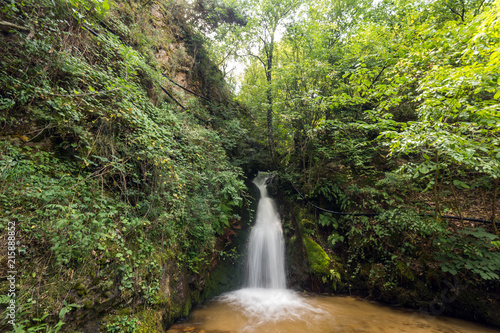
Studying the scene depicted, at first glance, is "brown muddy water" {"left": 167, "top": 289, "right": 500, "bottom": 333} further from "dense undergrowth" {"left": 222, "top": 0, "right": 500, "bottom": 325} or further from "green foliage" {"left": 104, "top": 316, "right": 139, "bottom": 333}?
"green foliage" {"left": 104, "top": 316, "right": 139, "bottom": 333}

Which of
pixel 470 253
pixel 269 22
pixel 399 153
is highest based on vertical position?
pixel 269 22

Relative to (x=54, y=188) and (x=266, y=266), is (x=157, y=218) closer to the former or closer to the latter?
(x=54, y=188)

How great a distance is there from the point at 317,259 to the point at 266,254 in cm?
201

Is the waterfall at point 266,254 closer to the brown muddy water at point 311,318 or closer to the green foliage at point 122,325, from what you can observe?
the brown muddy water at point 311,318

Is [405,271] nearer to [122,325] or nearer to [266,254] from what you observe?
[266,254]

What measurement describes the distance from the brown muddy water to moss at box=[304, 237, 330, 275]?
698 mm

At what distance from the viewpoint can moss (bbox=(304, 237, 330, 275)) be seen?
5844mm

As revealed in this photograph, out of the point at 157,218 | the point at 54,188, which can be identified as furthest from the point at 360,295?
the point at 54,188

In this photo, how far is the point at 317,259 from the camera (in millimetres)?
5992

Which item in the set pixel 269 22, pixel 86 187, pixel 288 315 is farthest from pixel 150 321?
pixel 269 22

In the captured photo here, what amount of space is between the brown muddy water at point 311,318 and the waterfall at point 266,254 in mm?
1069

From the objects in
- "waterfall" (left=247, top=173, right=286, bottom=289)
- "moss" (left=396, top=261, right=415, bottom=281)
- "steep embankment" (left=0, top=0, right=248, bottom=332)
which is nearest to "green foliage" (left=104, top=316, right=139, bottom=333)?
"steep embankment" (left=0, top=0, right=248, bottom=332)

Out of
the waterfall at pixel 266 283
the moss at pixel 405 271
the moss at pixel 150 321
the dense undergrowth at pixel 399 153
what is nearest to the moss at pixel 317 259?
the dense undergrowth at pixel 399 153

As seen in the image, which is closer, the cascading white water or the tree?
the cascading white water
